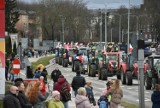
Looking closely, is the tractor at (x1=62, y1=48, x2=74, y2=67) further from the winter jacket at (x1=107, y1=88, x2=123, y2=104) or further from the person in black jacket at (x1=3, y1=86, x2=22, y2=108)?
the person in black jacket at (x1=3, y1=86, x2=22, y2=108)

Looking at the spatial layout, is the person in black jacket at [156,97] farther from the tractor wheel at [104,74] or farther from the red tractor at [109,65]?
the red tractor at [109,65]

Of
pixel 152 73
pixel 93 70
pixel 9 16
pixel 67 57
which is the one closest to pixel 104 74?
pixel 93 70

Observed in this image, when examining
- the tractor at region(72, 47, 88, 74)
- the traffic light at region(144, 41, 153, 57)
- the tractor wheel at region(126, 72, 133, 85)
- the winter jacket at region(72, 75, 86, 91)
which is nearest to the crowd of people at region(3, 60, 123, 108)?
the traffic light at region(144, 41, 153, 57)

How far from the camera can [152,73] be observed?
3422 cm

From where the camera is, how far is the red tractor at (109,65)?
45.1m

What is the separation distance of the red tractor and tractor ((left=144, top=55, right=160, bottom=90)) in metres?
9.38

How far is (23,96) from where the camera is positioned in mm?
14148

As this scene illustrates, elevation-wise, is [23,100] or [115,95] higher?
[23,100]

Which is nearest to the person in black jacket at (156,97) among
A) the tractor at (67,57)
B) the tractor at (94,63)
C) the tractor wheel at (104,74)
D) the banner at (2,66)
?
the banner at (2,66)

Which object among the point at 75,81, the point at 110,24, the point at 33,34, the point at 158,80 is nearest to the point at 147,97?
the point at 158,80

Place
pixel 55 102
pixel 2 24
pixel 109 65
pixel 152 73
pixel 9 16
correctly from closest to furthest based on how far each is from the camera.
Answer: pixel 55 102 < pixel 2 24 < pixel 152 73 < pixel 109 65 < pixel 9 16

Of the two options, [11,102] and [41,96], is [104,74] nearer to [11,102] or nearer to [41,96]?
[41,96]

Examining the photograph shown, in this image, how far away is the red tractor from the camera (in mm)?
45097

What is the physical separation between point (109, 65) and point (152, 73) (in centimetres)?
1190
